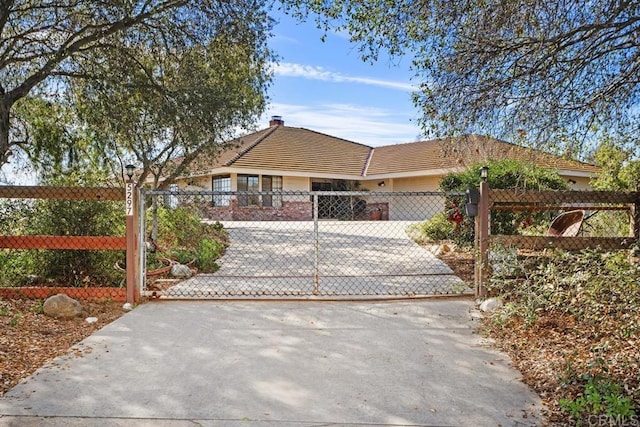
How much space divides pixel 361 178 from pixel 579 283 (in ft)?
66.4

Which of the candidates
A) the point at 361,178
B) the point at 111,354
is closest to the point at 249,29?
the point at 111,354

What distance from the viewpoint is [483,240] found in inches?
228

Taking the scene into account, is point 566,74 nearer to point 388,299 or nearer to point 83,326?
point 388,299

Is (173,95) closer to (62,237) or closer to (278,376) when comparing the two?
(62,237)

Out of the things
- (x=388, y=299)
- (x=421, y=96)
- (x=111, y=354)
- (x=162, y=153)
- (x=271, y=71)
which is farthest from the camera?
(x=271, y=71)

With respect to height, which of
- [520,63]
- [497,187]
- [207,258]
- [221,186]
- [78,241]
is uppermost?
[520,63]

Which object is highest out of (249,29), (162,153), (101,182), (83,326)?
(249,29)

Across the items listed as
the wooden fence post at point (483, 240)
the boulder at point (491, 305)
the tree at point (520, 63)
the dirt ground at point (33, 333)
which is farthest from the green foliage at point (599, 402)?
the dirt ground at point (33, 333)

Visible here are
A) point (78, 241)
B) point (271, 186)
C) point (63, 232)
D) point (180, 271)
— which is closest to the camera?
point (78, 241)

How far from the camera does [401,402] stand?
3.11m

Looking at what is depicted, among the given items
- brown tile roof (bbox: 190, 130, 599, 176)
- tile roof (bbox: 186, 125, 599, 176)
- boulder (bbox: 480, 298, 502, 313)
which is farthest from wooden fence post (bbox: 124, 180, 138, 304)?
brown tile roof (bbox: 190, 130, 599, 176)

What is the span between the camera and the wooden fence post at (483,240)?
5.80m

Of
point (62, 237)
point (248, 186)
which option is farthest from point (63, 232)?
point (248, 186)

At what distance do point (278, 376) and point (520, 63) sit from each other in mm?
4059
